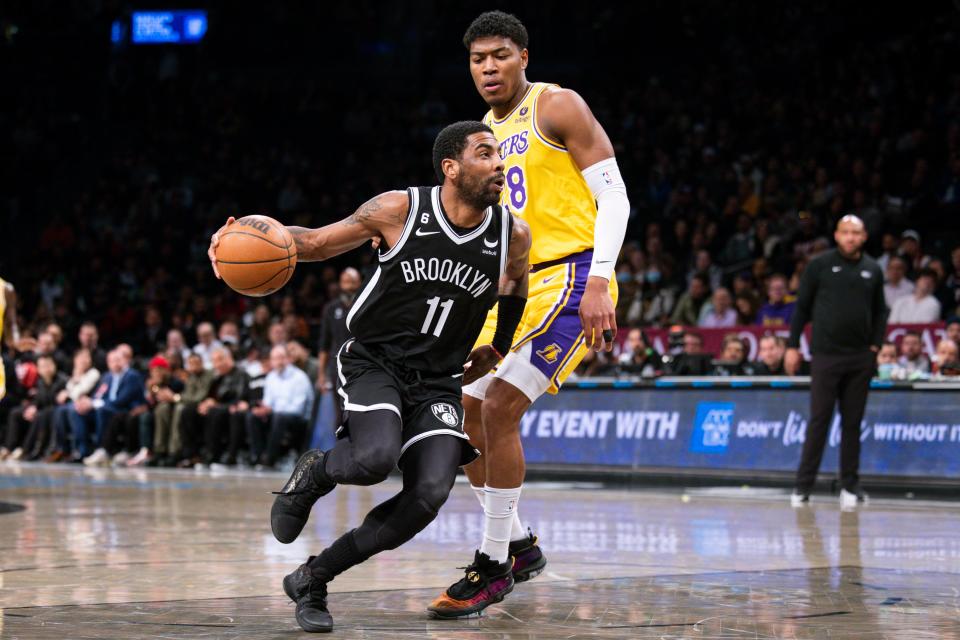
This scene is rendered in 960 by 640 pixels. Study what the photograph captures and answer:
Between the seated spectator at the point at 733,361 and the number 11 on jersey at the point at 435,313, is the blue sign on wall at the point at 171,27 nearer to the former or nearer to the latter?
the seated spectator at the point at 733,361

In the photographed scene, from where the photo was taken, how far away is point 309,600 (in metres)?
4.89

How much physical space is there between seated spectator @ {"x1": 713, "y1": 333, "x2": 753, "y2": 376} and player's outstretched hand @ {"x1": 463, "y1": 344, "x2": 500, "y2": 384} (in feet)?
27.6

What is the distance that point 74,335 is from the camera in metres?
24.3

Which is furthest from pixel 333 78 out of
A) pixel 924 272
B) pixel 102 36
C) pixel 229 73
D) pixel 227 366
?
pixel 924 272

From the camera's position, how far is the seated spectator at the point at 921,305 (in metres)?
14.0

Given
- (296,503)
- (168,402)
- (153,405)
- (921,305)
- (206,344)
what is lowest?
(153,405)

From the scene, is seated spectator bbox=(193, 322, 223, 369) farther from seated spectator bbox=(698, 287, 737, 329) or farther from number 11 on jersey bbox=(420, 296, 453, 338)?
number 11 on jersey bbox=(420, 296, 453, 338)

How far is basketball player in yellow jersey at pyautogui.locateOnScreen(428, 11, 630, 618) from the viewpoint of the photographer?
221 inches

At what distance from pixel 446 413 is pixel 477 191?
87 centimetres

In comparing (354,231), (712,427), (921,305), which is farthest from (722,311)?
(354,231)

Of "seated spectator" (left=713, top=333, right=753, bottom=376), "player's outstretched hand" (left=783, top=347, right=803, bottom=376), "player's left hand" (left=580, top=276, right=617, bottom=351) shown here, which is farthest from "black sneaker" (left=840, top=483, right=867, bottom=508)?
"player's left hand" (left=580, top=276, right=617, bottom=351)

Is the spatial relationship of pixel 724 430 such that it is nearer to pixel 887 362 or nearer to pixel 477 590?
pixel 887 362

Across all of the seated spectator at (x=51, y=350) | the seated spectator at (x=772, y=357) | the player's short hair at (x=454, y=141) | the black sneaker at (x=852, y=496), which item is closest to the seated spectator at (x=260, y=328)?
the seated spectator at (x=51, y=350)

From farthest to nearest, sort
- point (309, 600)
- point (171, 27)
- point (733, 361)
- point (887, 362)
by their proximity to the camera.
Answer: point (171, 27) < point (733, 361) < point (887, 362) < point (309, 600)
